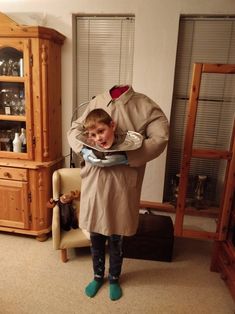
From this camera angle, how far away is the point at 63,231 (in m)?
2.02

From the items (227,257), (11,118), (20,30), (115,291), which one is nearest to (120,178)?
(115,291)

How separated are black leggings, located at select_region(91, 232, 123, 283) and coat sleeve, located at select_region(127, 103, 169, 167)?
0.54 meters

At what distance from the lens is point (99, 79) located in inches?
98.3

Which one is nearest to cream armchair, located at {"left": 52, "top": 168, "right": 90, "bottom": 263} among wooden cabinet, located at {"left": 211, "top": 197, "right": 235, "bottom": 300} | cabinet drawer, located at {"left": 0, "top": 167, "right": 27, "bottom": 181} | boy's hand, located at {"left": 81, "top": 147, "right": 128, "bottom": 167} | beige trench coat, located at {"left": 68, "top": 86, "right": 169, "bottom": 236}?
cabinet drawer, located at {"left": 0, "top": 167, "right": 27, "bottom": 181}

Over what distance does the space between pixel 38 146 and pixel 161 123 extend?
1.16 m

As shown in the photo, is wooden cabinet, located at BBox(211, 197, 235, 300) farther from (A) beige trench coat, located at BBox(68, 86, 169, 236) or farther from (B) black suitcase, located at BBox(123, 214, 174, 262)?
(A) beige trench coat, located at BBox(68, 86, 169, 236)

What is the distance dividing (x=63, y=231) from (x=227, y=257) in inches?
48.8

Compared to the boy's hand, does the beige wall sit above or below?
above

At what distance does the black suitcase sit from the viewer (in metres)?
1.99

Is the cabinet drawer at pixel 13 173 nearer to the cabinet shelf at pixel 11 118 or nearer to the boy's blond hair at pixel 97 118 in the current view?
the cabinet shelf at pixel 11 118

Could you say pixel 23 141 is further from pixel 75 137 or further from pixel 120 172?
pixel 120 172

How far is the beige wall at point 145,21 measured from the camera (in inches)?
84.7

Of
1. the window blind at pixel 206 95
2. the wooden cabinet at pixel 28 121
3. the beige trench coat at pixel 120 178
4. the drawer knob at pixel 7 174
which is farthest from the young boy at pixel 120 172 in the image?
the window blind at pixel 206 95

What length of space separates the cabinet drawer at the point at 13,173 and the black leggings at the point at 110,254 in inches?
35.1
